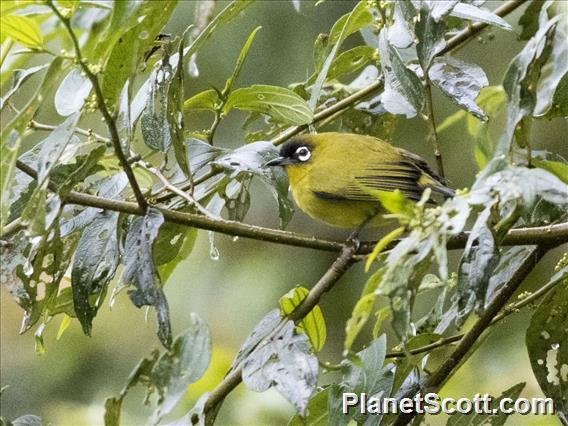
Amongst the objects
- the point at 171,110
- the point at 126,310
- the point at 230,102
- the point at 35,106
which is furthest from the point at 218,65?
the point at 35,106

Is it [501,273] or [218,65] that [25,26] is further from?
[218,65]

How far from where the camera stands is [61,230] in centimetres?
244

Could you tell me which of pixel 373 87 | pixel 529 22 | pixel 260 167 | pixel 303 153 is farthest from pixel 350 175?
pixel 260 167

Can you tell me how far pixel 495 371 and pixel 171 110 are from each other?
2762 millimetres

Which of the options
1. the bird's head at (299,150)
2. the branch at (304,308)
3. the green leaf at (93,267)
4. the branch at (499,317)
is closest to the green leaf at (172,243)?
the green leaf at (93,267)

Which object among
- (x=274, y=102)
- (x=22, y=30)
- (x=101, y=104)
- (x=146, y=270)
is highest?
(x=22, y=30)

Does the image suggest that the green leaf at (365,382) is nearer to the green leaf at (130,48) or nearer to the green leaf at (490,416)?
the green leaf at (490,416)

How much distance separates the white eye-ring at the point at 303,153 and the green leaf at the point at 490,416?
1.47m

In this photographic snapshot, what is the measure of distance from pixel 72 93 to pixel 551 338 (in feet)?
4.59

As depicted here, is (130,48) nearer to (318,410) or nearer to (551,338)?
(318,410)

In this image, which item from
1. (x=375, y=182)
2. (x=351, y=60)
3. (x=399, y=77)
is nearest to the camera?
(x=399, y=77)

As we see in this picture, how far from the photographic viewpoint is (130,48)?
206 centimetres

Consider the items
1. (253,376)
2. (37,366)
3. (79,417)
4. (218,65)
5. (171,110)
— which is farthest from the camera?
(37,366)

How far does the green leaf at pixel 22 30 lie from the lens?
1.91 m
